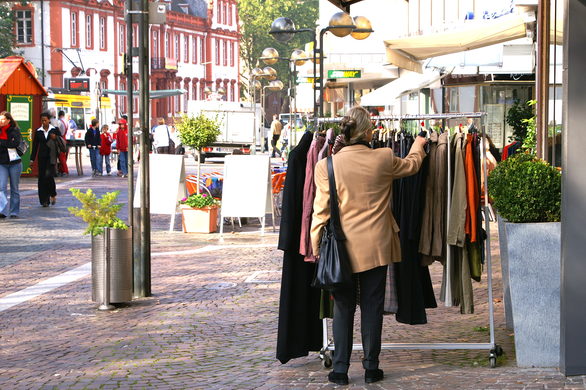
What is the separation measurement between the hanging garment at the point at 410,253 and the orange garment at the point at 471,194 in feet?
0.94

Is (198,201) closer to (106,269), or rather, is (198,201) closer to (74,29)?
(106,269)

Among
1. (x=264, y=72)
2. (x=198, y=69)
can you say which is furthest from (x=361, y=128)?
(x=198, y=69)

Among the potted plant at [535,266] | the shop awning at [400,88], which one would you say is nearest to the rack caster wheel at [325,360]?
the potted plant at [535,266]

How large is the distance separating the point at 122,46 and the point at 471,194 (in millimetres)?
78107

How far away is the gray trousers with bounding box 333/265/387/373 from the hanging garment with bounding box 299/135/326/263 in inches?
14.3

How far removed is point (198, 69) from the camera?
325ft

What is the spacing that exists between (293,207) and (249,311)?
2.58m

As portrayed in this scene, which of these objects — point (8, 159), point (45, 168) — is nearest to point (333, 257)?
point (8, 159)

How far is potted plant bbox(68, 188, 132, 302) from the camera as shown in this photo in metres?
9.98

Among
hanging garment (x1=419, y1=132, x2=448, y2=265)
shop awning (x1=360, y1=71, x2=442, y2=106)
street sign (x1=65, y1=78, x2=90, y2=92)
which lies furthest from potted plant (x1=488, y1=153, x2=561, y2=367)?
street sign (x1=65, y1=78, x2=90, y2=92)

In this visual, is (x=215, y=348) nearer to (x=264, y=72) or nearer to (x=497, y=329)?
(x=497, y=329)

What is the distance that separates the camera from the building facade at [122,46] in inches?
2894

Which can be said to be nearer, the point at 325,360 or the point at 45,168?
the point at 325,360

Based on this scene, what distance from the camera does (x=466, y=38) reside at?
606 inches
